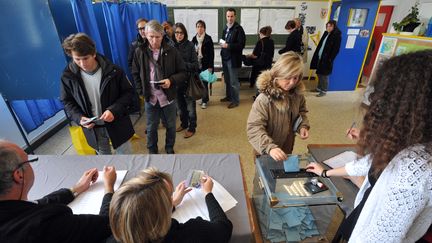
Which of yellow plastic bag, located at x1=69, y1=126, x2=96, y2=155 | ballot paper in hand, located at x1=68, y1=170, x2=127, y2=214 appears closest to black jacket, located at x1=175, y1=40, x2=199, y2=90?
yellow plastic bag, located at x1=69, y1=126, x2=96, y2=155

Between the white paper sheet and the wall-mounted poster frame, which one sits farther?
the wall-mounted poster frame

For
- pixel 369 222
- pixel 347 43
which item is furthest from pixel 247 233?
pixel 347 43

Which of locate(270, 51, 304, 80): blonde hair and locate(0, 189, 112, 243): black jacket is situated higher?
locate(270, 51, 304, 80): blonde hair

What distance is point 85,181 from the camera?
1.17 metres

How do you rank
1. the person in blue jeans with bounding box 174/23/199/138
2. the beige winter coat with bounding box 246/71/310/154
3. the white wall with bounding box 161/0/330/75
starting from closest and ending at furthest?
the beige winter coat with bounding box 246/71/310/154 → the person in blue jeans with bounding box 174/23/199/138 → the white wall with bounding box 161/0/330/75

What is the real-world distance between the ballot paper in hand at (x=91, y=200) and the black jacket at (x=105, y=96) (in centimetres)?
69

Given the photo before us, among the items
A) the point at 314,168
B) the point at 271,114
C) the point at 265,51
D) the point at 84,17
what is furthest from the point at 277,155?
the point at 265,51

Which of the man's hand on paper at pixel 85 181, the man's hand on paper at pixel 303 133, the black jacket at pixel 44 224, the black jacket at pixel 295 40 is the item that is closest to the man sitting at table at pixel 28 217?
the black jacket at pixel 44 224

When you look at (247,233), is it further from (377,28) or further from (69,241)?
(377,28)

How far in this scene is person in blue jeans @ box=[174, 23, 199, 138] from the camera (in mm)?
2838

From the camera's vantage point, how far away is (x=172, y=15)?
199 inches

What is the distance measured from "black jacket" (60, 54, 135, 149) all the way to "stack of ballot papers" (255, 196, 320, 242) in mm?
1301

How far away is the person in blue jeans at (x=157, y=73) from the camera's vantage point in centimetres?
209

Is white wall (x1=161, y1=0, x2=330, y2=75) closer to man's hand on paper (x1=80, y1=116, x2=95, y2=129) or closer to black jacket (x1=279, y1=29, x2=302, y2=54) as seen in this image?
black jacket (x1=279, y1=29, x2=302, y2=54)
